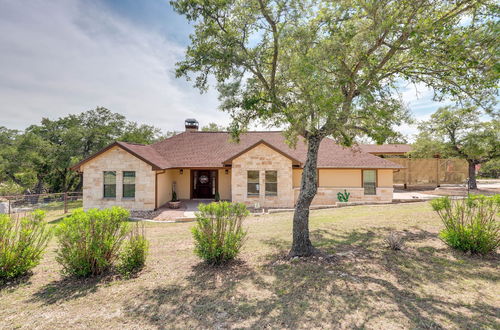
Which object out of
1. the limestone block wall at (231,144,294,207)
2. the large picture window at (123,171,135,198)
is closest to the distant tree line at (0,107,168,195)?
the large picture window at (123,171,135,198)

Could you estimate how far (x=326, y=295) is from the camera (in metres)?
4.16

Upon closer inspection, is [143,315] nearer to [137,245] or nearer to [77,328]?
[77,328]

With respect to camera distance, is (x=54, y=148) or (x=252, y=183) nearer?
(x=252, y=183)

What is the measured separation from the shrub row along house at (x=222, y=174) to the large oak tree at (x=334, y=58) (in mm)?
8209

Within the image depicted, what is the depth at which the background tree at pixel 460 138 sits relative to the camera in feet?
60.2

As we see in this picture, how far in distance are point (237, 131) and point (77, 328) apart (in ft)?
18.7

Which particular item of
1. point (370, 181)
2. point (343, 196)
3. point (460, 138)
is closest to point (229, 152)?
point (343, 196)

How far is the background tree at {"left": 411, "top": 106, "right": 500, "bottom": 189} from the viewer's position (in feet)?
60.2

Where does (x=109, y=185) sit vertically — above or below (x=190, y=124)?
below

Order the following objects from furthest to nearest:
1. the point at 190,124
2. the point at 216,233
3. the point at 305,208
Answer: the point at 190,124 → the point at 305,208 → the point at 216,233

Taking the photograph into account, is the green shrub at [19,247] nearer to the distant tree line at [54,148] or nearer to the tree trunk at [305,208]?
the tree trunk at [305,208]

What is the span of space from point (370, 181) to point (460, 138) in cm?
1077

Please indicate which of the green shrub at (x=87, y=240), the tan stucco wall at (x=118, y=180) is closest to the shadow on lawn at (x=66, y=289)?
the green shrub at (x=87, y=240)

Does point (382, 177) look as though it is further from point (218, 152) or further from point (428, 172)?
point (218, 152)
